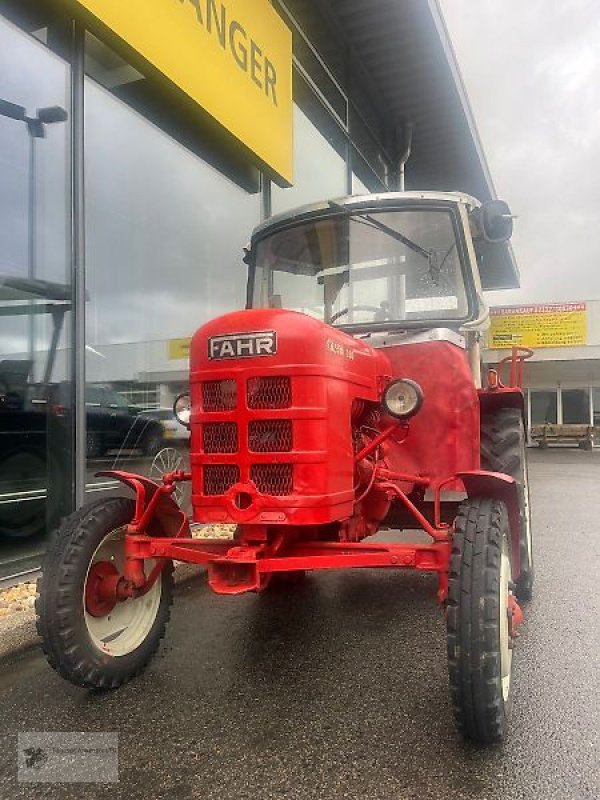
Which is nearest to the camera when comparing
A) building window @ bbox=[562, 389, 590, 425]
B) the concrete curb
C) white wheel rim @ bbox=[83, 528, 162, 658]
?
white wheel rim @ bbox=[83, 528, 162, 658]

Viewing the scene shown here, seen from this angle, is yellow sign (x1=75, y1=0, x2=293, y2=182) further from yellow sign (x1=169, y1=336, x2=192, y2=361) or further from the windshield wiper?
the windshield wiper

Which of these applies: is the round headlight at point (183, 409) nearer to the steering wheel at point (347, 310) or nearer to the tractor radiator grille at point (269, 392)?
the tractor radiator grille at point (269, 392)

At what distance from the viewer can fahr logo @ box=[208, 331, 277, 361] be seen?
115 inches

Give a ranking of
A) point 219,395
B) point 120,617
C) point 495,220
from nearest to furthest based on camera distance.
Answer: point 219,395 → point 120,617 → point 495,220

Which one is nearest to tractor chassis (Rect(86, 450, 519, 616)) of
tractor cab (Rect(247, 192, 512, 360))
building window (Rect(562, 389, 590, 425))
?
tractor cab (Rect(247, 192, 512, 360))

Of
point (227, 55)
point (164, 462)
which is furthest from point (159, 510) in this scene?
point (227, 55)

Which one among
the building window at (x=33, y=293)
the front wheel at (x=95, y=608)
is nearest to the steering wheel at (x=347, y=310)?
the front wheel at (x=95, y=608)

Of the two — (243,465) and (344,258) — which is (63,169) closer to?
(344,258)

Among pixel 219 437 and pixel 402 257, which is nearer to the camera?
pixel 219 437

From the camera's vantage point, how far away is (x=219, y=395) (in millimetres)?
3057

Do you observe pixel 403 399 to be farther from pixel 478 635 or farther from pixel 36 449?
pixel 36 449

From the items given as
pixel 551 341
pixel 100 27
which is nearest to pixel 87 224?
pixel 100 27

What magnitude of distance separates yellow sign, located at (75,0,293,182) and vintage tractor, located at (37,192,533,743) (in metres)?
2.65

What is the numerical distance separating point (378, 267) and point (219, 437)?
1.75 metres
